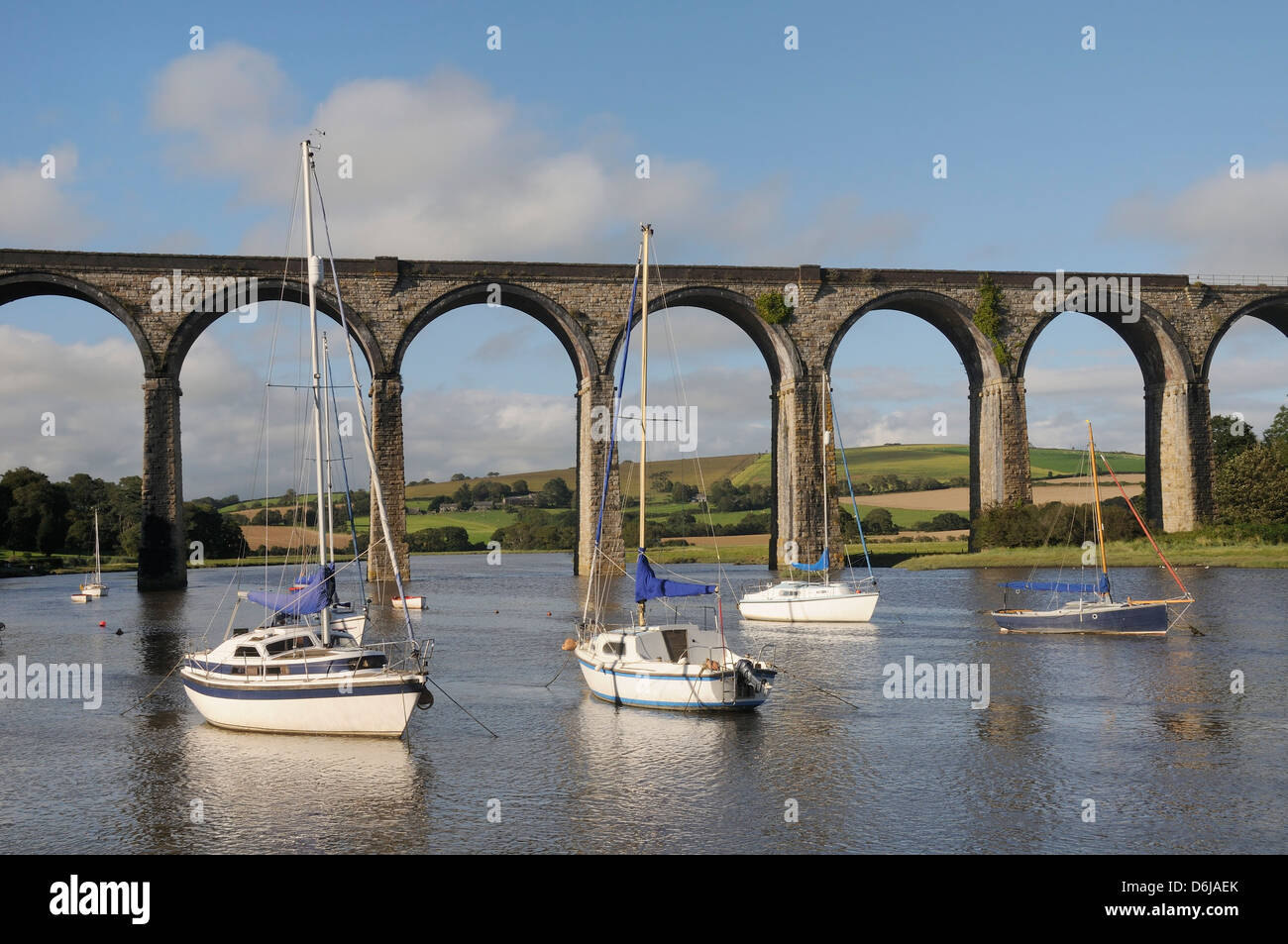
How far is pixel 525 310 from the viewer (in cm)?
6412

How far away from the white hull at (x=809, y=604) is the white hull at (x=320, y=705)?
74.9 ft

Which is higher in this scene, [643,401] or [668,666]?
[643,401]

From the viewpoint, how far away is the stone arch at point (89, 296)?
5622cm

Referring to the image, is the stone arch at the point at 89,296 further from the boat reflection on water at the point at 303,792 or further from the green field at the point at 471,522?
the green field at the point at 471,522

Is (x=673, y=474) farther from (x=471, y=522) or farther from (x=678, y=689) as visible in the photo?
(x=678, y=689)

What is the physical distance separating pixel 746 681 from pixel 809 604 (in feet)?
61.8

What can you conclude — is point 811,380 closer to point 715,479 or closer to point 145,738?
point 145,738

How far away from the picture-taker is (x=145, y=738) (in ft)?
72.6

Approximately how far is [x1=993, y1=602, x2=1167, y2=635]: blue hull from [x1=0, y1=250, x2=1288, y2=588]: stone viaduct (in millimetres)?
24823

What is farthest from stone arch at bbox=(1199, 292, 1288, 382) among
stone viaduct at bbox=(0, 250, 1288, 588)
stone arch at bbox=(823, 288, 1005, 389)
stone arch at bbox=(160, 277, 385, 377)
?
stone arch at bbox=(160, 277, 385, 377)

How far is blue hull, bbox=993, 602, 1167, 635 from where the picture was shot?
114 ft

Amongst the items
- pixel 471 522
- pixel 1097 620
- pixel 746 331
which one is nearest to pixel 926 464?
pixel 471 522
